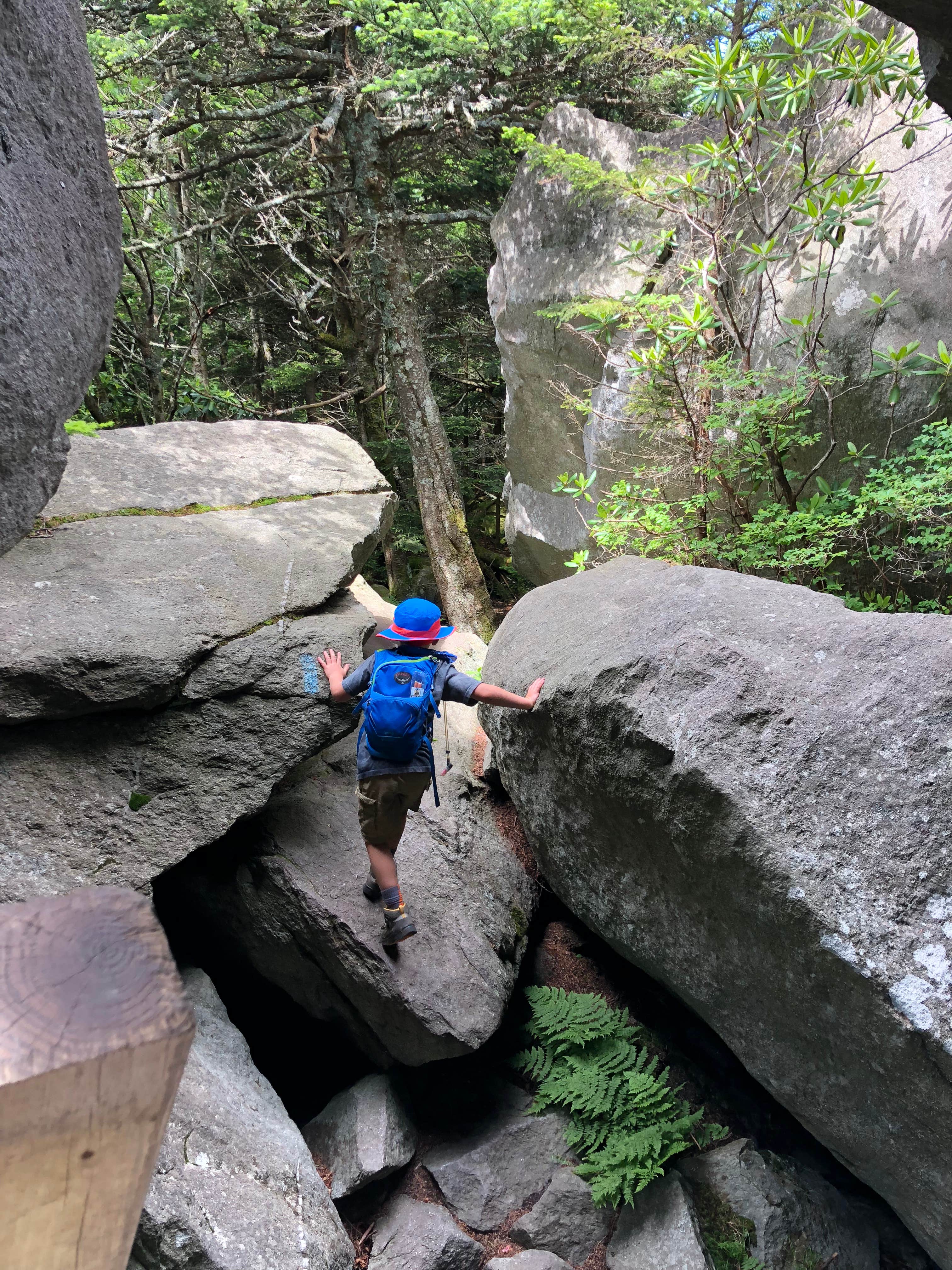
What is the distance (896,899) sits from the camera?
8.97 feet

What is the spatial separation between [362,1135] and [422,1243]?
1.79 ft

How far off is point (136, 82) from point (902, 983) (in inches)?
471

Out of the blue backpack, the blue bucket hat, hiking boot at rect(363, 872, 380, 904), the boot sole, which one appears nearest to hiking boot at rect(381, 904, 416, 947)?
the boot sole

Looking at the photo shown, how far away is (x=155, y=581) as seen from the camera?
418 cm

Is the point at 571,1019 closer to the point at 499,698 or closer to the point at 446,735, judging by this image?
the point at 446,735

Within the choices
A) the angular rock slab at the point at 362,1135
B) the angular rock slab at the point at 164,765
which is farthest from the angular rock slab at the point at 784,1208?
the angular rock slab at the point at 164,765

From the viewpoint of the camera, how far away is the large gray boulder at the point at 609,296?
5.40 metres

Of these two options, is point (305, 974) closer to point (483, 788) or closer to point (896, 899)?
point (483, 788)

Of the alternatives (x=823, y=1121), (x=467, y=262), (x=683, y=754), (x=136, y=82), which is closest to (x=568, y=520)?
(x=467, y=262)

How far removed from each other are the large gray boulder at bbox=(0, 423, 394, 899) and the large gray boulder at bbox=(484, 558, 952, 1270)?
57.2 inches

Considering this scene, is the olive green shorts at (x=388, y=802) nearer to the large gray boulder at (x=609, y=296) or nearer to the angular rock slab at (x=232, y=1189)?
the angular rock slab at (x=232, y=1189)

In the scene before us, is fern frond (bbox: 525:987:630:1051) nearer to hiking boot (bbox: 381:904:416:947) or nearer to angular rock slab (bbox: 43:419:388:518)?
hiking boot (bbox: 381:904:416:947)

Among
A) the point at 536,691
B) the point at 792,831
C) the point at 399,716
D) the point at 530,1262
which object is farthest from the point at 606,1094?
the point at 399,716

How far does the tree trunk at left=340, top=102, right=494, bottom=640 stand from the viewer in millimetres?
8984
